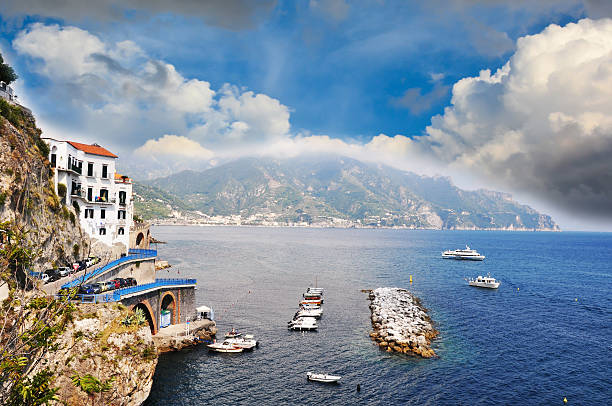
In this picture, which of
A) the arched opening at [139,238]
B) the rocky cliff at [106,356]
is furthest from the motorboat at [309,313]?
the arched opening at [139,238]

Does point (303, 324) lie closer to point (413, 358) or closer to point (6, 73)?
point (413, 358)

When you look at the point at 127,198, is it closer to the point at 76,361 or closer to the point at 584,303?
the point at 76,361

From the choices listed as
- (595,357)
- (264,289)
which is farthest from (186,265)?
(595,357)

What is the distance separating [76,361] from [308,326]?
4407 centimetres

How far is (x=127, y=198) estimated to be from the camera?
7356 centimetres

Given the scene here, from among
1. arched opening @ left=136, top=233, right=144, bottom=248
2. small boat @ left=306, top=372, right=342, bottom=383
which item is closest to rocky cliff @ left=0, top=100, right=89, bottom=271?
arched opening @ left=136, top=233, right=144, bottom=248

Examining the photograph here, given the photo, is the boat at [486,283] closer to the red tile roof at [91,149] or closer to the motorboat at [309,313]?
the motorboat at [309,313]

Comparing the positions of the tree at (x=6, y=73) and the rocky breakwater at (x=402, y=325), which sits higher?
the tree at (x=6, y=73)

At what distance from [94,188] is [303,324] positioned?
4731 centimetres

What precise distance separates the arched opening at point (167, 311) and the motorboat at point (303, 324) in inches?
886

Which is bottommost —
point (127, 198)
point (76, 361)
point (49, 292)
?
point (76, 361)

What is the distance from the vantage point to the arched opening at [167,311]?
58.9 metres

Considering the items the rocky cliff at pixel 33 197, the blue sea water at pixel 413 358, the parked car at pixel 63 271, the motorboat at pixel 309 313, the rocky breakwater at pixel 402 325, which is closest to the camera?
the rocky cliff at pixel 33 197

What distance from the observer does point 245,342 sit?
59.9 m
